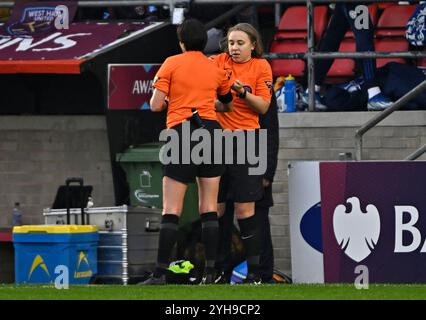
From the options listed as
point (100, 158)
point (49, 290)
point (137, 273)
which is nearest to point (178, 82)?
point (49, 290)

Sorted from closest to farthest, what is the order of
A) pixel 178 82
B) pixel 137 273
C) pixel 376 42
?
pixel 178 82 → pixel 137 273 → pixel 376 42

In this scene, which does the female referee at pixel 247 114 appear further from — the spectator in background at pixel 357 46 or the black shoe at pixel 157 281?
the spectator in background at pixel 357 46

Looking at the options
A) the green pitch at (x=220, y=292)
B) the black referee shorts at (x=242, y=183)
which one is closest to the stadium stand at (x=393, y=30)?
the black referee shorts at (x=242, y=183)

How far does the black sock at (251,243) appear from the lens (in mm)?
10672

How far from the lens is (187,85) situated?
10195 mm

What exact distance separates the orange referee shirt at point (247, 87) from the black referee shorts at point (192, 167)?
16.5 inches

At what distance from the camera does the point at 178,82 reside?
10.2 metres

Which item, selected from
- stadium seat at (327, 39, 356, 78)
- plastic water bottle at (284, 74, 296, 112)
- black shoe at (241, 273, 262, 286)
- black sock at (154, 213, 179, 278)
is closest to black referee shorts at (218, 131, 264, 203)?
black shoe at (241, 273, 262, 286)

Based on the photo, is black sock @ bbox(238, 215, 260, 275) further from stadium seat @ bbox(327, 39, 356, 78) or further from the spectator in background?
stadium seat @ bbox(327, 39, 356, 78)

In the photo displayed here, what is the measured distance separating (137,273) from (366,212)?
6.94 feet

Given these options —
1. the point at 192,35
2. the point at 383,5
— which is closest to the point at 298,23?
the point at 383,5

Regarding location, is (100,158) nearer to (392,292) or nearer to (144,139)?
(144,139)

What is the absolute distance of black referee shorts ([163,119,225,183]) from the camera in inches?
400

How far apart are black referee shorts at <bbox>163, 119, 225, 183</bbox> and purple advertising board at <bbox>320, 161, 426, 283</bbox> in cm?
140
